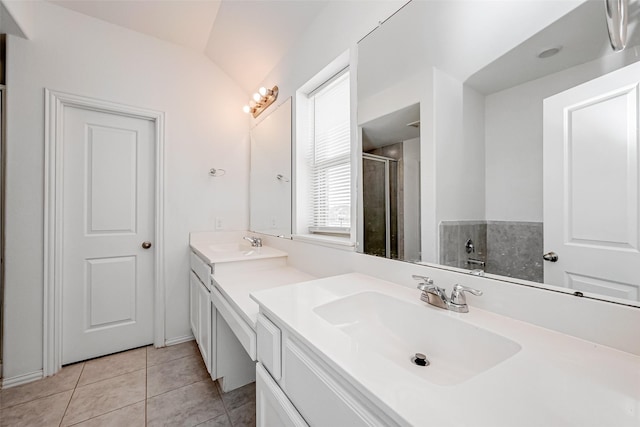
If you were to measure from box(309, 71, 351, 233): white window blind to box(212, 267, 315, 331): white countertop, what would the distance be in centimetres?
40

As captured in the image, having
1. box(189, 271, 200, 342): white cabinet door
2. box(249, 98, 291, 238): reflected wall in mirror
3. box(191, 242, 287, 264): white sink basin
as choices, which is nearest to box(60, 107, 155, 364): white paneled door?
box(189, 271, 200, 342): white cabinet door

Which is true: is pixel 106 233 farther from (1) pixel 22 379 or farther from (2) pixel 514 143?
(2) pixel 514 143

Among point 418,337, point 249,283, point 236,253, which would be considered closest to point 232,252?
point 236,253

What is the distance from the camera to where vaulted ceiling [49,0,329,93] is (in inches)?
69.1

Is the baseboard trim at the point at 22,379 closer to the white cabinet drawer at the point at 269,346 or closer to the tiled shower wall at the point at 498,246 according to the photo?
the white cabinet drawer at the point at 269,346

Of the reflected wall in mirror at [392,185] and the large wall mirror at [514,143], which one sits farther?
the reflected wall in mirror at [392,185]

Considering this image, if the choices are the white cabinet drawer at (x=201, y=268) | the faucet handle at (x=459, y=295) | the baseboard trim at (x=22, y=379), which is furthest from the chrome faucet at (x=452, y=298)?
the baseboard trim at (x=22, y=379)

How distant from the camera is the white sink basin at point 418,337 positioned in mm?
693

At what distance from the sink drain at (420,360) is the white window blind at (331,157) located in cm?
93

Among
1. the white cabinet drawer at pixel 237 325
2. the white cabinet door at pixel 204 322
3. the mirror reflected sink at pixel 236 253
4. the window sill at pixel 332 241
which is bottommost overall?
the white cabinet door at pixel 204 322

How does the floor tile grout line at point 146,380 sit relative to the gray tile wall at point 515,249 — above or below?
below

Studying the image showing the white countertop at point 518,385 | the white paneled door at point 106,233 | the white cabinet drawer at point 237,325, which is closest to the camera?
the white countertop at point 518,385

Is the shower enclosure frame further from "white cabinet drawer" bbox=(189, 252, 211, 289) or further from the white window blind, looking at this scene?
"white cabinet drawer" bbox=(189, 252, 211, 289)

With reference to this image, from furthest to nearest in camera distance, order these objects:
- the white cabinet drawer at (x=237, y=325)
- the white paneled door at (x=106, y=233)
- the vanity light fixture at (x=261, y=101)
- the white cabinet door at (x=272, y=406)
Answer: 1. the vanity light fixture at (x=261, y=101)
2. the white paneled door at (x=106, y=233)
3. the white cabinet drawer at (x=237, y=325)
4. the white cabinet door at (x=272, y=406)
